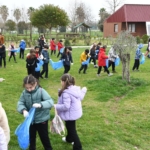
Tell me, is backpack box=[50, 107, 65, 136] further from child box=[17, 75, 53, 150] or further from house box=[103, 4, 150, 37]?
house box=[103, 4, 150, 37]

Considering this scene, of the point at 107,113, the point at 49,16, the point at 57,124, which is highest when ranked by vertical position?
the point at 49,16

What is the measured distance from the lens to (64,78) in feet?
14.3

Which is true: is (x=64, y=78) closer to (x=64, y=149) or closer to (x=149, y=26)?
(x=64, y=149)

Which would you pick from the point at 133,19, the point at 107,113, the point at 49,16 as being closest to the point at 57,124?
the point at 107,113


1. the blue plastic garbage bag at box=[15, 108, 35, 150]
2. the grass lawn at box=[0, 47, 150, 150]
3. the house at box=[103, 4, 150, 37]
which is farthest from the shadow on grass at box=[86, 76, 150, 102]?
the house at box=[103, 4, 150, 37]

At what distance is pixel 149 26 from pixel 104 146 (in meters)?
37.0

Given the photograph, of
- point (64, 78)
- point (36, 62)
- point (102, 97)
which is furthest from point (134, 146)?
point (36, 62)

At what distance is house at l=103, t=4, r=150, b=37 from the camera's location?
1563 inches

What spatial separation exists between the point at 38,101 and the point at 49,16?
28750 mm

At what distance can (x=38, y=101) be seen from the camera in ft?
13.3

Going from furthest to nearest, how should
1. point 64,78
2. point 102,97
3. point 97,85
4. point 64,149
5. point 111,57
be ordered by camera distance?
point 111,57, point 97,85, point 102,97, point 64,149, point 64,78

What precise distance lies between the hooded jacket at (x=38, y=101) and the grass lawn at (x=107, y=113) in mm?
999

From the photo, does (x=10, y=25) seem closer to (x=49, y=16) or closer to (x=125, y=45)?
(x=49, y=16)

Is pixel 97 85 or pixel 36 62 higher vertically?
pixel 36 62
